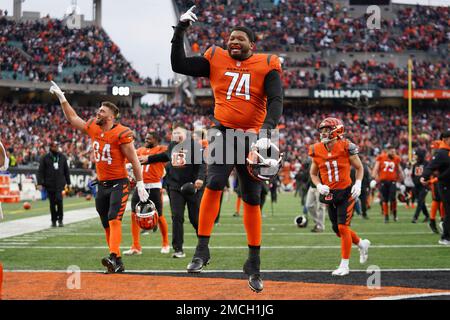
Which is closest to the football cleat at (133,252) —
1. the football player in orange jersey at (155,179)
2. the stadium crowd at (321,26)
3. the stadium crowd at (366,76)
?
the football player in orange jersey at (155,179)

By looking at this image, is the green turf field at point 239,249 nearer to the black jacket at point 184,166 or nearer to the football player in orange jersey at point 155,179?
the football player in orange jersey at point 155,179

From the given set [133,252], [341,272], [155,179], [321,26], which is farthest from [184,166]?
[321,26]

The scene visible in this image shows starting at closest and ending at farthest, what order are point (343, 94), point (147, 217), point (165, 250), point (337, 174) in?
point (147, 217)
point (337, 174)
point (165, 250)
point (343, 94)

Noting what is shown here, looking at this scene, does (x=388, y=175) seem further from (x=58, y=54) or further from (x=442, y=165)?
(x=58, y=54)

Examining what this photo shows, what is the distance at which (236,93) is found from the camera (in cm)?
573

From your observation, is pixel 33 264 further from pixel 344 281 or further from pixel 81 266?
pixel 344 281

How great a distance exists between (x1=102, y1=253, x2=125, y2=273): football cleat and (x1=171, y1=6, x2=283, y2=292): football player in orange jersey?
94.7 inches

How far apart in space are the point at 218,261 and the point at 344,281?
2335 mm

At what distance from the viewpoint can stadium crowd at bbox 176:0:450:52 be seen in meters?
51.0

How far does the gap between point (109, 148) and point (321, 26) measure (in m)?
46.1

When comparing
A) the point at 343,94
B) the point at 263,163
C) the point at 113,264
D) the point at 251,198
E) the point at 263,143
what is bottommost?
the point at 113,264

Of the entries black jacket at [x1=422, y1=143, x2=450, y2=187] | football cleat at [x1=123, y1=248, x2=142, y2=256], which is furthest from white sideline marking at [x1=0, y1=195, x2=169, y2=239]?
black jacket at [x1=422, y1=143, x2=450, y2=187]

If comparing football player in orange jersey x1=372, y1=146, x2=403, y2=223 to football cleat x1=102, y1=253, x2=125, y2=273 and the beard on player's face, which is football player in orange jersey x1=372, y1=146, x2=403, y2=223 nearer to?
football cleat x1=102, y1=253, x2=125, y2=273

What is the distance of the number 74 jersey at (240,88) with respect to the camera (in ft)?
18.8
